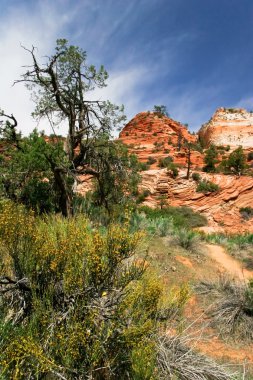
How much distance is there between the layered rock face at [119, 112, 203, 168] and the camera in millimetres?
43138

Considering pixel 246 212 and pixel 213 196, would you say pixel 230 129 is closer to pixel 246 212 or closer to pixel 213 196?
pixel 213 196

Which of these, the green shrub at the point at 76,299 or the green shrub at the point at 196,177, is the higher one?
→ the green shrub at the point at 76,299

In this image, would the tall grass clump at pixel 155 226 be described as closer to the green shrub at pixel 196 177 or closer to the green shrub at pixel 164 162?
the green shrub at pixel 196 177

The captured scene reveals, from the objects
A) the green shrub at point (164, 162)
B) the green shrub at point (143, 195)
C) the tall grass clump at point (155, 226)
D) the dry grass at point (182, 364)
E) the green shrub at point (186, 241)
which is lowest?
the green shrub at point (143, 195)

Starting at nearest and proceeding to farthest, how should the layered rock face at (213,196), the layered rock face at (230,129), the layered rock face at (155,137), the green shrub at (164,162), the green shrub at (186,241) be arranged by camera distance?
the green shrub at (186,241), the layered rock face at (213,196), the green shrub at (164,162), the layered rock face at (155,137), the layered rock face at (230,129)

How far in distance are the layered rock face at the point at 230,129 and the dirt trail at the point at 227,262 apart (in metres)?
44.2

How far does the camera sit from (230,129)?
57.6m

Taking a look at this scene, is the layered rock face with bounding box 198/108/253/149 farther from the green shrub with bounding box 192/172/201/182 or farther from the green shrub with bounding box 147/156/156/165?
the green shrub with bounding box 192/172/201/182

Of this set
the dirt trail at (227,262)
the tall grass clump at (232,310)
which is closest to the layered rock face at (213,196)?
the dirt trail at (227,262)

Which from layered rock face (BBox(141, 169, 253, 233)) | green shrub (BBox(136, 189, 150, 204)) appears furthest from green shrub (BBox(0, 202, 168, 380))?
green shrub (BBox(136, 189, 150, 204))

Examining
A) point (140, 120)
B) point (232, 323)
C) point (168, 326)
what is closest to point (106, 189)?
point (232, 323)

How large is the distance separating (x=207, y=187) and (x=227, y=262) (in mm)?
18684

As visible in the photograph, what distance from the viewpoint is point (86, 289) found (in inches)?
125

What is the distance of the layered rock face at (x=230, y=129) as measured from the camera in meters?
54.5
